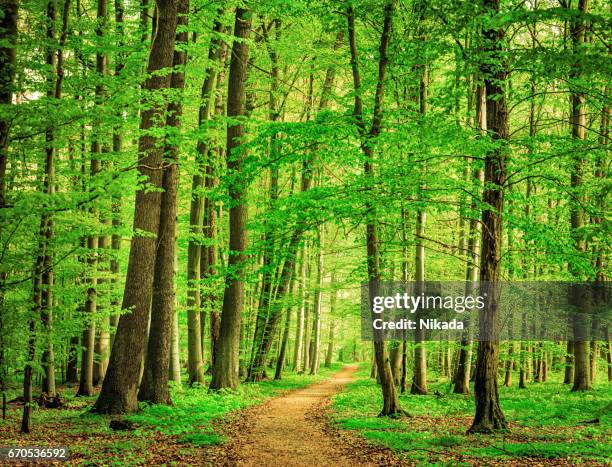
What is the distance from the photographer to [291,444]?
31.4 ft

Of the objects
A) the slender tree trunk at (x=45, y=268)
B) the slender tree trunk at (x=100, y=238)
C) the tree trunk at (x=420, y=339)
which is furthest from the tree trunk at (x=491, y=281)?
the slender tree trunk at (x=45, y=268)

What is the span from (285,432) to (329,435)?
988mm

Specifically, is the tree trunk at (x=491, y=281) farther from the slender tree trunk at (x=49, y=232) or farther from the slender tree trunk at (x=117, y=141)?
the slender tree trunk at (x=49, y=232)

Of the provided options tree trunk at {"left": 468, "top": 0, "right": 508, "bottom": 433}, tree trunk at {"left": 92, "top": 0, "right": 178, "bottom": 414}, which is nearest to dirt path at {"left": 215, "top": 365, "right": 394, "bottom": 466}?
tree trunk at {"left": 468, "top": 0, "right": 508, "bottom": 433}

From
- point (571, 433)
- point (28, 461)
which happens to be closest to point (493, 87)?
point (571, 433)

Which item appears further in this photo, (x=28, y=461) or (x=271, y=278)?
(x=271, y=278)

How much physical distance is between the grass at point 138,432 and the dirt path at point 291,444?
503 millimetres

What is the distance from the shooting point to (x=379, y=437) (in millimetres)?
9656

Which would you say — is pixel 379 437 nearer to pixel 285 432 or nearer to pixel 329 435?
pixel 329 435

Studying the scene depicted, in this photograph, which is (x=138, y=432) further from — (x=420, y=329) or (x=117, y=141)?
(x=420, y=329)

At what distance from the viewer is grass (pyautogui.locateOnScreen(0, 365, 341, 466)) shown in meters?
7.59

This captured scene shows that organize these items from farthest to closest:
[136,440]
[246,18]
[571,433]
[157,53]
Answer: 1. [246,18]
2. [157,53]
3. [571,433]
4. [136,440]

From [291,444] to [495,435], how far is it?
12.3 feet

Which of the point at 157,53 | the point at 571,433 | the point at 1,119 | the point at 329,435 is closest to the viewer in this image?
the point at 1,119
